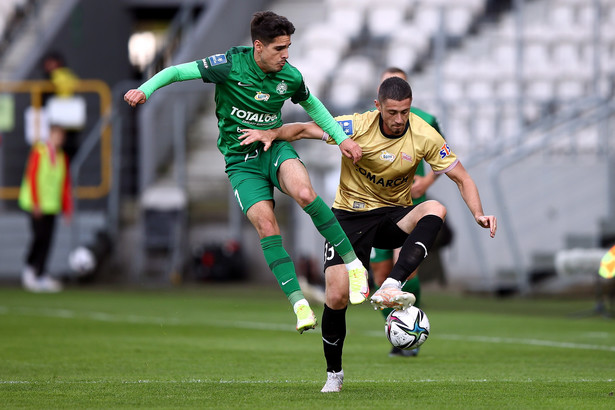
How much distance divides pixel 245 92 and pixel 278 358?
8.22 ft

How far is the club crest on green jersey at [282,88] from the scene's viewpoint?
7.15 meters

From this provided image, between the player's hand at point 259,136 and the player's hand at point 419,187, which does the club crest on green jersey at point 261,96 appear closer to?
the player's hand at point 259,136

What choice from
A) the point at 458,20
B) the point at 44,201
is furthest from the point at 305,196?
the point at 458,20

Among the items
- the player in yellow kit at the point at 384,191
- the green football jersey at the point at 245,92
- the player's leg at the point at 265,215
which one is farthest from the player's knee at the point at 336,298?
the green football jersey at the point at 245,92

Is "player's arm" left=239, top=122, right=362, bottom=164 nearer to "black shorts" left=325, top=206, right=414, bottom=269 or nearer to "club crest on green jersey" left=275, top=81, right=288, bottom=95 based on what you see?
"club crest on green jersey" left=275, top=81, right=288, bottom=95

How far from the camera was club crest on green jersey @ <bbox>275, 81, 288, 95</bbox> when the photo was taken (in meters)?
7.15

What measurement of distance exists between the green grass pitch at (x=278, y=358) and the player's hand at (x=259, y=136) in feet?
4.98

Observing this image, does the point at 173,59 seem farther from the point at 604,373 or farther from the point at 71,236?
the point at 604,373

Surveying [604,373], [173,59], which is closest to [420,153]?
[604,373]

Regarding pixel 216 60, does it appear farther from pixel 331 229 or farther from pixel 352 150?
pixel 331 229

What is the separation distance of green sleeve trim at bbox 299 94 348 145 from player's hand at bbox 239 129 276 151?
311mm

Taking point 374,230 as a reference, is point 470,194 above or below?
above

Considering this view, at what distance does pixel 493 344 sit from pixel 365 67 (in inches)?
444

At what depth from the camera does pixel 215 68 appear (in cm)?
703
